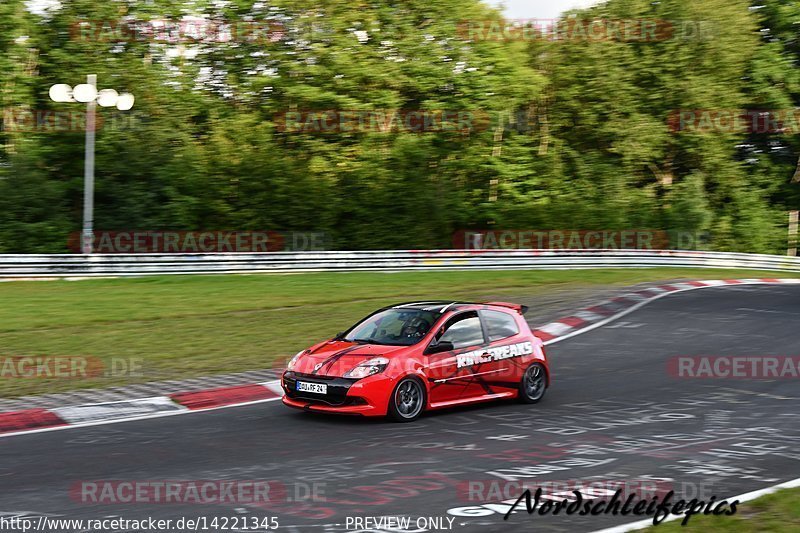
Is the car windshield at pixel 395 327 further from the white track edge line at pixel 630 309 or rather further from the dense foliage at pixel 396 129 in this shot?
the dense foliage at pixel 396 129

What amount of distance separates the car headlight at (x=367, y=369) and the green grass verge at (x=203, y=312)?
12.6 ft

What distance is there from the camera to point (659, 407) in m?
11.6

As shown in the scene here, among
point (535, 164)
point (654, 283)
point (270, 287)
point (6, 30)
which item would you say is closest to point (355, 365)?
point (270, 287)

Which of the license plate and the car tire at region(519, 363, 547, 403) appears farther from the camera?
the car tire at region(519, 363, 547, 403)

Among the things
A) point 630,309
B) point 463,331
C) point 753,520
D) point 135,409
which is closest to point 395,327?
point 463,331

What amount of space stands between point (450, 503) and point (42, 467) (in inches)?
148

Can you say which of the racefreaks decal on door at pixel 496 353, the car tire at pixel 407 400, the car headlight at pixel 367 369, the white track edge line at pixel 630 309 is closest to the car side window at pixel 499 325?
the racefreaks decal on door at pixel 496 353

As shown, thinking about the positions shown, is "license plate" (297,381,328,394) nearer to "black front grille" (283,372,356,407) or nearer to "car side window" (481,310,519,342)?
"black front grille" (283,372,356,407)

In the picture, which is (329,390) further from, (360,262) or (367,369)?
(360,262)

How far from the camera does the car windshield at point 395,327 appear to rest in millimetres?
11117

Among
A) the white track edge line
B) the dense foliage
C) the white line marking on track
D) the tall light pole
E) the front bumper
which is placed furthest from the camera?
the dense foliage

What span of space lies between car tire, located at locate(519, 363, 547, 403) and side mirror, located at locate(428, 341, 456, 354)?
55.1 inches

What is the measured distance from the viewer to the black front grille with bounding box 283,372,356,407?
1025cm

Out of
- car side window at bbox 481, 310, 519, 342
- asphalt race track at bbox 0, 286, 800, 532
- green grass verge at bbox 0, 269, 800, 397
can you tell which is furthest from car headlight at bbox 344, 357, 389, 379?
green grass verge at bbox 0, 269, 800, 397
